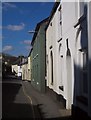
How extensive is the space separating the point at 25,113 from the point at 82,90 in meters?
4.10

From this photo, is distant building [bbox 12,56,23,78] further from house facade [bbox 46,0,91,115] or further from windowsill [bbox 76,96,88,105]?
windowsill [bbox 76,96,88,105]

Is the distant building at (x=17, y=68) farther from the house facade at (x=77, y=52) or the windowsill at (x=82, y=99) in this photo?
the windowsill at (x=82, y=99)

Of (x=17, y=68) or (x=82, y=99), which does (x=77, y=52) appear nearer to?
(x=82, y=99)

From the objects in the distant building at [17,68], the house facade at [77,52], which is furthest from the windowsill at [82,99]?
the distant building at [17,68]

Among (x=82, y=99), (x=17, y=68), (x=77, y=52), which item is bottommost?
(x=82, y=99)

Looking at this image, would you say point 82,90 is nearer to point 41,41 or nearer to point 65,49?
point 65,49

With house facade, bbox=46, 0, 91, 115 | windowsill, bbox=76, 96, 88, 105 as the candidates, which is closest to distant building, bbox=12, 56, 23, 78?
house facade, bbox=46, 0, 91, 115

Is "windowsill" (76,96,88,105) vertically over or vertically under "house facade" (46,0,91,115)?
under

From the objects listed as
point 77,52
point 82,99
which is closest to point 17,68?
point 77,52

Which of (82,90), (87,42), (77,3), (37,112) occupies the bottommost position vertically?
(37,112)

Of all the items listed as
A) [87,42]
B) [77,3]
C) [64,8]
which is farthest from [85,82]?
[64,8]

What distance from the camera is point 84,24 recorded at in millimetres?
11336

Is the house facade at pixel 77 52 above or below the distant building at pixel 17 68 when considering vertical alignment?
below

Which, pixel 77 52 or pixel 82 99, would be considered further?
pixel 77 52
